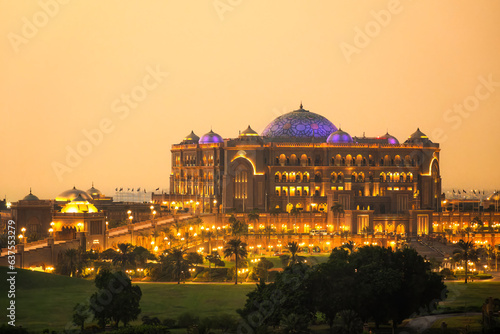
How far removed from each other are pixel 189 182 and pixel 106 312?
88.6m

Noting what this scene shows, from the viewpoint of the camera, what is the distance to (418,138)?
15800 centimetres

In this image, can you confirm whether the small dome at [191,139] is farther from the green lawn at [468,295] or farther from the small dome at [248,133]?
the green lawn at [468,295]

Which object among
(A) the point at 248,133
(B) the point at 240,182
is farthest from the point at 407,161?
(B) the point at 240,182

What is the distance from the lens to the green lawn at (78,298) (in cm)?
7638

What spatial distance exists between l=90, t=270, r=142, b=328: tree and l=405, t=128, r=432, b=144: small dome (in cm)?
9308

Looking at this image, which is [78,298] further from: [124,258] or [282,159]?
[282,159]

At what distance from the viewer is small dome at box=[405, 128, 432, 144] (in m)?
157

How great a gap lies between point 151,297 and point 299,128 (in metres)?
77.3

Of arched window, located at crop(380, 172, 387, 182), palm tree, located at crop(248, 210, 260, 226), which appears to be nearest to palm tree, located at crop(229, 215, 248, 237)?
palm tree, located at crop(248, 210, 260, 226)

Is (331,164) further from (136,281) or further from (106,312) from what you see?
(106,312)

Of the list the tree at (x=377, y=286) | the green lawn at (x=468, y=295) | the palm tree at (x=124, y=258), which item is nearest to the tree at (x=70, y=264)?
the palm tree at (x=124, y=258)

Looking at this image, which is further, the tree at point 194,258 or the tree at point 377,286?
the tree at point 194,258

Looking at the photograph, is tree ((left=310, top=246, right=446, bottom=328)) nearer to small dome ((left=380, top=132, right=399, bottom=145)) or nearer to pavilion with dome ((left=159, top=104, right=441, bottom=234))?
pavilion with dome ((left=159, top=104, right=441, bottom=234))

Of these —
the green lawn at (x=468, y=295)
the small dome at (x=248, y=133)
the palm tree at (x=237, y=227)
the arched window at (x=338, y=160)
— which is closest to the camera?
the green lawn at (x=468, y=295)
